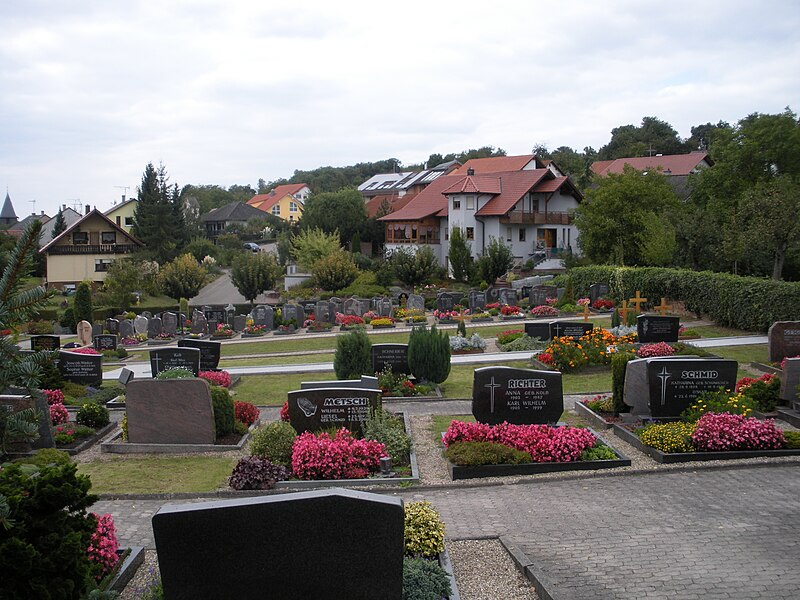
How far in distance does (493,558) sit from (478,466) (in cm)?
337

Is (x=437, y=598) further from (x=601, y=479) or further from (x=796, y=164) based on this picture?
(x=796, y=164)

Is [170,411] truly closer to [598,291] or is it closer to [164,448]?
[164,448]

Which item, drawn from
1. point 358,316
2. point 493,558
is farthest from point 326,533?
point 358,316

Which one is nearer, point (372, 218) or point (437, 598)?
point (437, 598)

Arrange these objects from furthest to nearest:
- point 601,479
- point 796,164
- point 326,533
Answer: point 796,164, point 601,479, point 326,533

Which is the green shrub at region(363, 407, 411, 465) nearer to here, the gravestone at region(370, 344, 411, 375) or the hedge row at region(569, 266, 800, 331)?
the gravestone at region(370, 344, 411, 375)

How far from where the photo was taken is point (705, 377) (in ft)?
46.7

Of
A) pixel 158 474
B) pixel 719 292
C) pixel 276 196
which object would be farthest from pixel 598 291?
pixel 276 196

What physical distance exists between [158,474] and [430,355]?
8451 millimetres

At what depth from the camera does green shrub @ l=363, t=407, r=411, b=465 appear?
1280cm

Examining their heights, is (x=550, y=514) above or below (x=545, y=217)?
below

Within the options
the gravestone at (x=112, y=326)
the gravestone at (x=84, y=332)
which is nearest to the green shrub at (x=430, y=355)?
the gravestone at (x=84, y=332)

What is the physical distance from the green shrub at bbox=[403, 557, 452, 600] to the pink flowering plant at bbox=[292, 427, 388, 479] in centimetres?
452

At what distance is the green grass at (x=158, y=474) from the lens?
38.3ft
